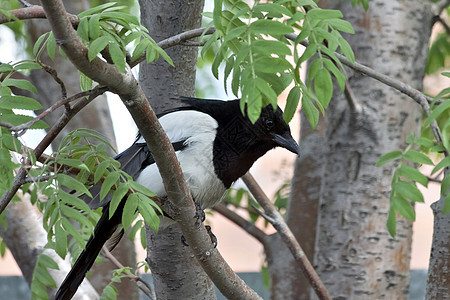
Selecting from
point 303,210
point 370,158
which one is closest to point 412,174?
point 370,158

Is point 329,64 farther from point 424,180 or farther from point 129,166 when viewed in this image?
point 129,166

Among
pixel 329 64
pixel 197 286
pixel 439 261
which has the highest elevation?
pixel 329 64

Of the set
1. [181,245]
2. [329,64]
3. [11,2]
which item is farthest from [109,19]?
[11,2]

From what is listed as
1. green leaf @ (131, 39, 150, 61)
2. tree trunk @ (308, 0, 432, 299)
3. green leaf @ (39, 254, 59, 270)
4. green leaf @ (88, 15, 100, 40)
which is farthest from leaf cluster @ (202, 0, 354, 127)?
tree trunk @ (308, 0, 432, 299)

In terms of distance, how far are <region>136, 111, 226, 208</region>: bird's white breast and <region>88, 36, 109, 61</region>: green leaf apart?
870 mm

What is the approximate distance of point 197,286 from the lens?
7.30ft

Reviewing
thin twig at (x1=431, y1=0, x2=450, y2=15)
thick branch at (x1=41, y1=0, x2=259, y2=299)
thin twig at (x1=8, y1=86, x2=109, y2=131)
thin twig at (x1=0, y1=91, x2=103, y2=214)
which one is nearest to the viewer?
thick branch at (x1=41, y1=0, x2=259, y2=299)

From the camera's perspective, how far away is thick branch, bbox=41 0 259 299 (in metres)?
1.17

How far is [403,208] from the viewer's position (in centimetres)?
152

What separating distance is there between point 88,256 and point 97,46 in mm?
1009

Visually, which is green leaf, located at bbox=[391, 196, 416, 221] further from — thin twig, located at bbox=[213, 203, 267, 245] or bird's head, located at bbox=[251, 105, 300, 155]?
thin twig, located at bbox=[213, 203, 267, 245]

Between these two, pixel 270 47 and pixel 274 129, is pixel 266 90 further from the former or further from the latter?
pixel 274 129

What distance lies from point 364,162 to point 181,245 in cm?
102

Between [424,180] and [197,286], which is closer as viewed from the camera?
[424,180]
